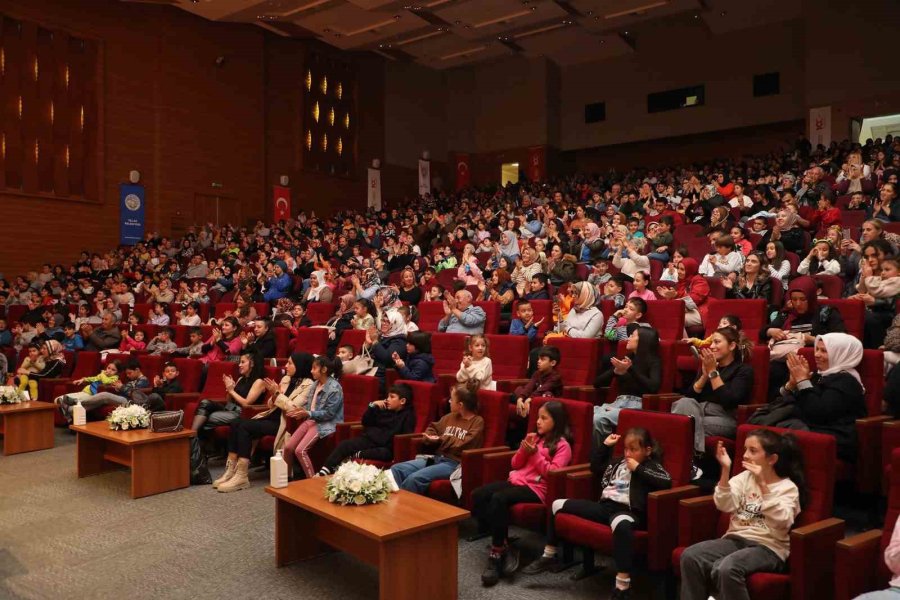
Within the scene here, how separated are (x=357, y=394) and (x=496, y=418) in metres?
1.22

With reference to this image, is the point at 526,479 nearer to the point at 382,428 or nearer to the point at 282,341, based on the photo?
the point at 382,428

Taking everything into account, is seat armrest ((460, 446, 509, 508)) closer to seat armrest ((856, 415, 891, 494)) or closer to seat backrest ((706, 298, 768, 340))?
seat armrest ((856, 415, 891, 494))

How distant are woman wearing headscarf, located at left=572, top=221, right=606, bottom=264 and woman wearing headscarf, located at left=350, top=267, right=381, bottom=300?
195 centimetres

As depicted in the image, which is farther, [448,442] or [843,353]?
[448,442]

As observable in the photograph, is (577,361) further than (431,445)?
Yes

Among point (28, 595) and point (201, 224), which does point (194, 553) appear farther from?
point (201, 224)

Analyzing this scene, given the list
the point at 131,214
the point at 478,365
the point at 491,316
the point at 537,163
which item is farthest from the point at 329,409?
the point at 537,163

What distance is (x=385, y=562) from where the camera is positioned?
7.74ft

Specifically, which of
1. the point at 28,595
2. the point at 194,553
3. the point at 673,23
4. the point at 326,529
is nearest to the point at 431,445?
the point at 326,529

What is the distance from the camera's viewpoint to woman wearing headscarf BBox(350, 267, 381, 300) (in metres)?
6.62

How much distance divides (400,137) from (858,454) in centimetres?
1443

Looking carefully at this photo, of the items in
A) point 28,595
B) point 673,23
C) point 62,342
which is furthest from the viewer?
point 673,23

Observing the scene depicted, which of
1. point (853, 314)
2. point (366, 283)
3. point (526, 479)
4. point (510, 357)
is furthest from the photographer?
point (366, 283)

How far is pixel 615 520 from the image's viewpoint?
2506mm
